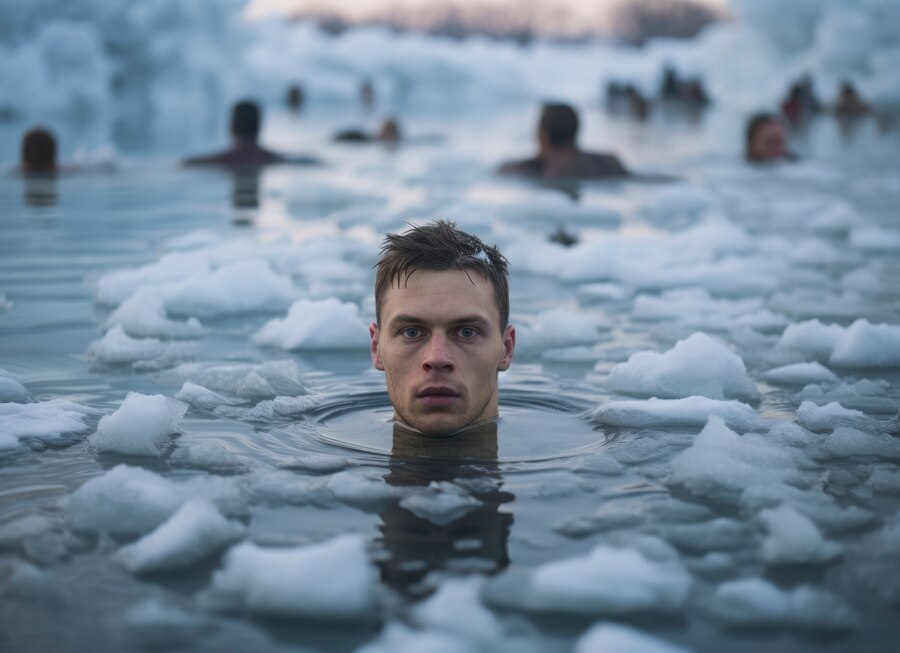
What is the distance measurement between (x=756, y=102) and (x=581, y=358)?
23539mm

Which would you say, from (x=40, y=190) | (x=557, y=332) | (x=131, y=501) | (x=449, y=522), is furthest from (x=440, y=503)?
(x=40, y=190)

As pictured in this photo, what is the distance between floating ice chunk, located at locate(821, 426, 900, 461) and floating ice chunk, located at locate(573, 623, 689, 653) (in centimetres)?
136

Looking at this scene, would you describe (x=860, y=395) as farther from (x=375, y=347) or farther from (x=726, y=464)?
(x=375, y=347)

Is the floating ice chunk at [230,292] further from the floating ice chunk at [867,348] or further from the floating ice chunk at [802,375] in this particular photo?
the floating ice chunk at [867,348]

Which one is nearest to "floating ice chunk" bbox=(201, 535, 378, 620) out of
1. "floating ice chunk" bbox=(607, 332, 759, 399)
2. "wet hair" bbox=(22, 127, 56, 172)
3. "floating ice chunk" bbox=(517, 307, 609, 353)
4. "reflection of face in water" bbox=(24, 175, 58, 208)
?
"floating ice chunk" bbox=(607, 332, 759, 399)

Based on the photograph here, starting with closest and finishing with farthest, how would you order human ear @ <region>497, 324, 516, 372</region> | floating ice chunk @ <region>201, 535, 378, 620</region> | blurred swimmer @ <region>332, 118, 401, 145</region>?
floating ice chunk @ <region>201, 535, 378, 620</region> → human ear @ <region>497, 324, 516, 372</region> → blurred swimmer @ <region>332, 118, 401, 145</region>

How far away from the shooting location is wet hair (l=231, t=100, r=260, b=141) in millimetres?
11960

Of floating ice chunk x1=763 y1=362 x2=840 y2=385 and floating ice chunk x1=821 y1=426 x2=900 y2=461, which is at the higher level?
floating ice chunk x1=763 y1=362 x2=840 y2=385

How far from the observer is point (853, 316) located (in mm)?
5562

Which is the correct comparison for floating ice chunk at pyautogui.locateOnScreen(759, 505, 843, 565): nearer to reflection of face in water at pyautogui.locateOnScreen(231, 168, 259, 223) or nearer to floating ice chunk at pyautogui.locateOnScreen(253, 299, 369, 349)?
floating ice chunk at pyautogui.locateOnScreen(253, 299, 369, 349)

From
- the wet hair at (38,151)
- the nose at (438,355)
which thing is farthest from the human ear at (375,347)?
the wet hair at (38,151)

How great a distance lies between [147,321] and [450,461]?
225 centimetres

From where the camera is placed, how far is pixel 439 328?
3293mm

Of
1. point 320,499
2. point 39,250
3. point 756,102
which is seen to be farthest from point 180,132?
point 320,499
